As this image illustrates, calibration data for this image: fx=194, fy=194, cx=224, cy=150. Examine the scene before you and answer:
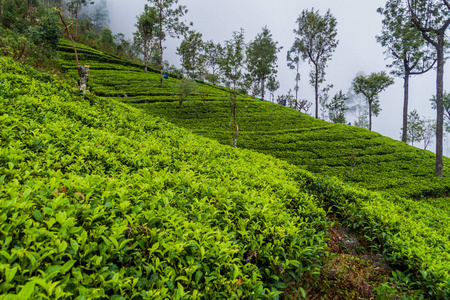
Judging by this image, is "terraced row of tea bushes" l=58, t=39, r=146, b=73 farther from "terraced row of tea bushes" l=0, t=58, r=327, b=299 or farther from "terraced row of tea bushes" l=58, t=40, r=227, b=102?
"terraced row of tea bushes" l=0, t=58, r=327, b=299

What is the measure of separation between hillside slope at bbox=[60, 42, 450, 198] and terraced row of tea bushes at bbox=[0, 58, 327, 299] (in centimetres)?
1195

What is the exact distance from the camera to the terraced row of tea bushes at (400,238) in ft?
9.59

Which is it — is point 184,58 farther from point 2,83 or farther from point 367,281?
point 367,281

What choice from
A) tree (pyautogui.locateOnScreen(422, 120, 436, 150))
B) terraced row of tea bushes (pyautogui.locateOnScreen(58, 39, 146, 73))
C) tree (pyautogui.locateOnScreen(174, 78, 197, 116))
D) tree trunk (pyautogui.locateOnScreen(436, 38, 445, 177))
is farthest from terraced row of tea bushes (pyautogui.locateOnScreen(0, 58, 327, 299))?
tree (pyautogui.locateOnScreen(422, 120, 436, 150))

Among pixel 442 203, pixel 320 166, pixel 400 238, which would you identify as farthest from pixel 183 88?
pixel 442 203

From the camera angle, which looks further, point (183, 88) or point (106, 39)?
point (106, 39)

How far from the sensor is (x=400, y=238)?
393cm

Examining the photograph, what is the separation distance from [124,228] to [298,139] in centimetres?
1968

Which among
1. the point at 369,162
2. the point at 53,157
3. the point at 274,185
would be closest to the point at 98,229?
the point at 53,157

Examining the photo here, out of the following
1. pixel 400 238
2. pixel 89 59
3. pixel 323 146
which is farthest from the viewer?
pixel 89 59

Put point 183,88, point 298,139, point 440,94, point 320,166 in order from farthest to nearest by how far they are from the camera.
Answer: point 183,88 → point 298,139 → point 320,166 → point 440,94

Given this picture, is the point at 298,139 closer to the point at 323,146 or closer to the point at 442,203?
the point at 323,146

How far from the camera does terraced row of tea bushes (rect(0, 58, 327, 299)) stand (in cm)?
160

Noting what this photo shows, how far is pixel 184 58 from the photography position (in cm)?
5056
